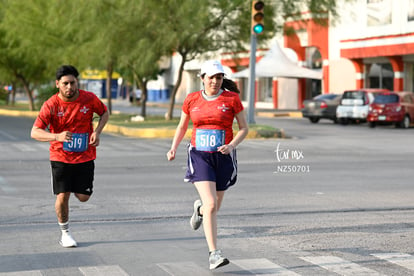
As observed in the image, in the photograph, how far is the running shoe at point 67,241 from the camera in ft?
28.9

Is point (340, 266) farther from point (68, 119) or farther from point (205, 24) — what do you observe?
point (205, 24)

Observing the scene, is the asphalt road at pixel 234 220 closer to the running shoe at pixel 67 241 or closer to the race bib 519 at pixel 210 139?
the running shoe at pixel 67 241

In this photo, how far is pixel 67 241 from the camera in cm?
884

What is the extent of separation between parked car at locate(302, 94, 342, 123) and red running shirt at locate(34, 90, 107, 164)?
33.3 m

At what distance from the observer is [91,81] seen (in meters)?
49.5

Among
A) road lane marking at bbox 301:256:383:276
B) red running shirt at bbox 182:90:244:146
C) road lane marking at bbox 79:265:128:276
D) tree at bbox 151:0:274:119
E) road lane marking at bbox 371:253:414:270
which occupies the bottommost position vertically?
road lane marking at bbox 371:253:414:270

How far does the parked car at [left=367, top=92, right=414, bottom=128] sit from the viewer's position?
37125 mm

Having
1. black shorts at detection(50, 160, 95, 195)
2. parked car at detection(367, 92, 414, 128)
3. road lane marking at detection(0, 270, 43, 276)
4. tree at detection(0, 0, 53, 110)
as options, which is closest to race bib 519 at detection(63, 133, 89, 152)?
black shorts at detection(50, 160, 95, 195)

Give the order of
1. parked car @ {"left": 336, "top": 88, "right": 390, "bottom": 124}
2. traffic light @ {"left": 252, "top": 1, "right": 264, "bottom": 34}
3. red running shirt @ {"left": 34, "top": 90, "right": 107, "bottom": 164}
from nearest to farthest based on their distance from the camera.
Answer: red running shirt @ {"left": 34, "top": 90, "right": 107, "bottom": 164} < traffic light @ {"left": 252, "top": 1, "right": 264, "bottom": 34} < parked car @ {"left": 336, "top": 88, "right": 390, "bottom": 124}

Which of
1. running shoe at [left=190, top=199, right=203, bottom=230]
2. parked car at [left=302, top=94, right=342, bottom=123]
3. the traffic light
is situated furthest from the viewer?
parked car at [left=302, top=94, right=342, bottom=123]

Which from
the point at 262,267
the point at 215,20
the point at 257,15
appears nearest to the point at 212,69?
the point at 262,267

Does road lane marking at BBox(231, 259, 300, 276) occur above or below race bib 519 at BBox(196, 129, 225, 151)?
below

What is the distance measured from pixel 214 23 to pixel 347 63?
2259cm

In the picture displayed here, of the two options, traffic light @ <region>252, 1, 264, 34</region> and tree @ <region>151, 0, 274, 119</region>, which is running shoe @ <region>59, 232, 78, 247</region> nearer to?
traffic light @ <region>252, 1, 264, 34</region>
